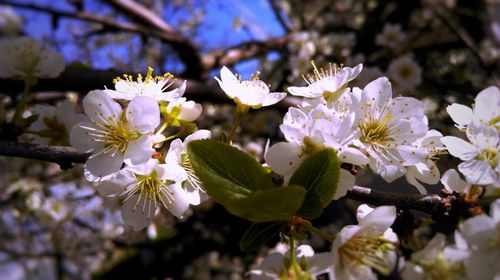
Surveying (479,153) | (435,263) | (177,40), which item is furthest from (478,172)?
(177,40)

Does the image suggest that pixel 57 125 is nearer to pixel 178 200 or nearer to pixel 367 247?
pixel 178 200

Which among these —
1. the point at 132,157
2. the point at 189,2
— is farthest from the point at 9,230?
the point at 132,157

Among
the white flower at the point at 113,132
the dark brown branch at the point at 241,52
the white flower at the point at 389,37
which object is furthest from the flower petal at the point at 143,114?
the white flower at the point at 389,37

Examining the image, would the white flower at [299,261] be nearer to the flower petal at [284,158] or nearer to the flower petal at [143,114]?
the flower petal at [284,158]

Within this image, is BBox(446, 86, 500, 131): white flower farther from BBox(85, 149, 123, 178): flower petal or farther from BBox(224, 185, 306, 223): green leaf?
BBox(85, 149, 123, 178): flower petal

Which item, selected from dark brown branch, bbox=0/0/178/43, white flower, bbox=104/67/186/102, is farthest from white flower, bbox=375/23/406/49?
white flower, bbox=104/67/186/102

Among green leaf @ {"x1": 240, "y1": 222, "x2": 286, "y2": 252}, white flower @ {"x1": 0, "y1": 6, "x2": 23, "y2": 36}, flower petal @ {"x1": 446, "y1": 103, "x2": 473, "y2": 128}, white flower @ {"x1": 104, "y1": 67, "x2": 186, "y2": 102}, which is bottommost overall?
green leaf @ {"x1": 240, "y1": 222, "x2": 286, "y2": 252}
